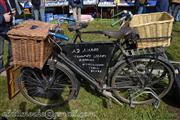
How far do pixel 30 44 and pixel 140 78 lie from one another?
1.78 m

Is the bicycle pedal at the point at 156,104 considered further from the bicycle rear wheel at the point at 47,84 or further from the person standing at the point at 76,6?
the person standing at the point at 76,6

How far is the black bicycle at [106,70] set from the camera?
4246mm

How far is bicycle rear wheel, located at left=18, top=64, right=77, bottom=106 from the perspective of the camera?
4.54 metres

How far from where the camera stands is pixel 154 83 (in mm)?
4590

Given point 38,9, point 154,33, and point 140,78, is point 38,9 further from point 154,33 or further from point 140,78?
point 154,33

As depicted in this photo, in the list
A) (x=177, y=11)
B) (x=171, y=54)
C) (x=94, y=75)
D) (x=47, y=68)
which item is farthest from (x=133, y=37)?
(x=177, y=11)

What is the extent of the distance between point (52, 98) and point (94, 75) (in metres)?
0.98

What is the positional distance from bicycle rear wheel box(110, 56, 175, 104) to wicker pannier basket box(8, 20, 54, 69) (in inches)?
44.6

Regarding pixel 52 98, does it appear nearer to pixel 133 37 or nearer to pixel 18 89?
pixel 18 89

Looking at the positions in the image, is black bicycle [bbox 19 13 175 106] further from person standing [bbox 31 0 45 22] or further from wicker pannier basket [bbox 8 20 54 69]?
person standing [bbox 31 0 45 22]

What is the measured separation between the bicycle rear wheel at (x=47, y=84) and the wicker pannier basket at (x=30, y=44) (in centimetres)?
42

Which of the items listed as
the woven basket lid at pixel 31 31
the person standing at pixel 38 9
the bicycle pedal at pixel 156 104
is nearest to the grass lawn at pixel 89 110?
the bicycle pedal at pixel 156 104

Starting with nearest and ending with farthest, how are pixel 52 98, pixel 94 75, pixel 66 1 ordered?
pixel 94 75
pixel 52 98
pixel 66 1

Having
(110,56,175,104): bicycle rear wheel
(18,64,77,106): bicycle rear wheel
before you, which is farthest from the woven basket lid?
(110,56,175,104): bicycle rear wheel
